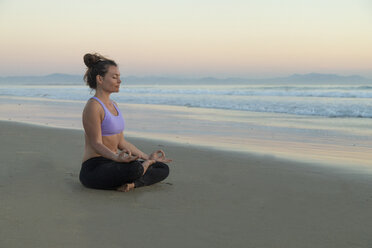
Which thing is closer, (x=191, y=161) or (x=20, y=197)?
(x=20, y=197)

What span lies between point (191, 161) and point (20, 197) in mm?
2721

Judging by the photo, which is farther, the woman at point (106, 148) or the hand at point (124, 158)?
the woman at point (106, 148)

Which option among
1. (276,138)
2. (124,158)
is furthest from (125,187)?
(276,138)

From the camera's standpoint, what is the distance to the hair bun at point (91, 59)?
4.14m

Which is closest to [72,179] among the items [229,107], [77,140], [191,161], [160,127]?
[191,161]

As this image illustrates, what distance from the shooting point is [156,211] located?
340 centimetres

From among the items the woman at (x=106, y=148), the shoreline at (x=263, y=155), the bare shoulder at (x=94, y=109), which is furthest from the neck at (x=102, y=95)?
the shoreline at (x=263, y=155)

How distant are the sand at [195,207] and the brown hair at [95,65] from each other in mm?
1187

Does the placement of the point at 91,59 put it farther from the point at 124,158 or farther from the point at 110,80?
the point at 124,158

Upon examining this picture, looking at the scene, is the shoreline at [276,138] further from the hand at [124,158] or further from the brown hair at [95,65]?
the brown hair at [95,65]

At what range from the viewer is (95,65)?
4219mm

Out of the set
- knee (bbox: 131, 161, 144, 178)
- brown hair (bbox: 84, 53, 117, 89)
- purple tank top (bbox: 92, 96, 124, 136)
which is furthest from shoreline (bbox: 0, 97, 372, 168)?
brown hair (bbox: 84, 53, 117, 89)

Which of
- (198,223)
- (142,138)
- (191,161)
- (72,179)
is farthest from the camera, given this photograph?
(142,138)

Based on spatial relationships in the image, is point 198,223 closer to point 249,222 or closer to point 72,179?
point 249,222
